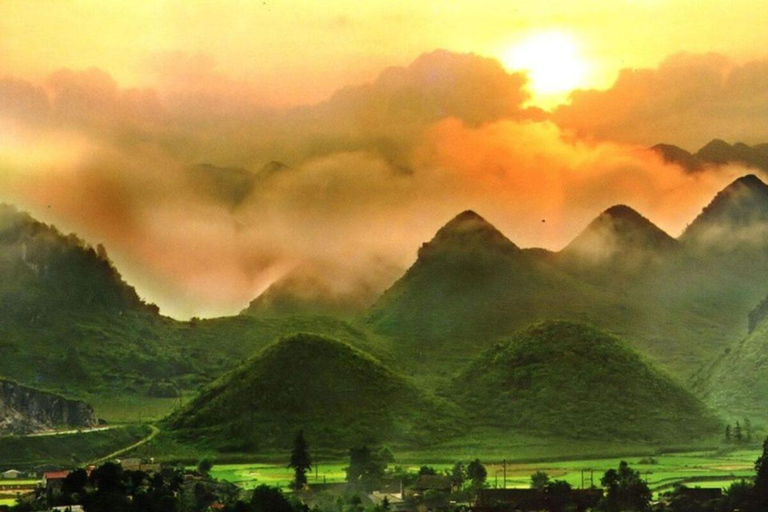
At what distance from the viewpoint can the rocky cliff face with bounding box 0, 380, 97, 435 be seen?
375 feet

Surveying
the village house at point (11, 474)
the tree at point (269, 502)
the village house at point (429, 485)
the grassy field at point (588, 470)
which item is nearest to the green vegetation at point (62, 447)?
the village house at point (11, 474)

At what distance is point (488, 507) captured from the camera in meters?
80.2

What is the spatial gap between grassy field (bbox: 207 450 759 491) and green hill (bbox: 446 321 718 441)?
28.1ft

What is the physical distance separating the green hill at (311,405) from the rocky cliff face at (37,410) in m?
7.19

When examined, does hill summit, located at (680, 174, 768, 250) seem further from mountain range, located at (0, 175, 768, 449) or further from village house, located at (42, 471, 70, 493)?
village house, located at (42, 471, 70, 493)

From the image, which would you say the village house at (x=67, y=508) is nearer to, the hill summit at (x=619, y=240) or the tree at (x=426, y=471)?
the tree at (x=426, y=471)

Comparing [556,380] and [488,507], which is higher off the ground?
[556,380]

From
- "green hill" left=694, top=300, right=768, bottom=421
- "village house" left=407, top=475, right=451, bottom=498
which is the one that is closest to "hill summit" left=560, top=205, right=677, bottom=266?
"green hill" left=694, top=300, right=768, bottom=421

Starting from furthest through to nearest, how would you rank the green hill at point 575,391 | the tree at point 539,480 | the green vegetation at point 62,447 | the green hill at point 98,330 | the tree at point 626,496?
the green hill at point 98,330 → the green hill at point 575,391 → the green vegetation at point 62,447 → the tree at point 539,480 → the tree at point 626,496

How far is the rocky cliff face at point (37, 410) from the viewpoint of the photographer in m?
114

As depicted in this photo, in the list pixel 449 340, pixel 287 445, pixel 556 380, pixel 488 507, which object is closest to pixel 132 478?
pixel 488 507

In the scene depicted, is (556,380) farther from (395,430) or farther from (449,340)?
(449,340)

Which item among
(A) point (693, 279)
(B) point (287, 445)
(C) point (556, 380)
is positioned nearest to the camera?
(B) point (287, 445)

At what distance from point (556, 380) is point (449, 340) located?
30.5 metres
